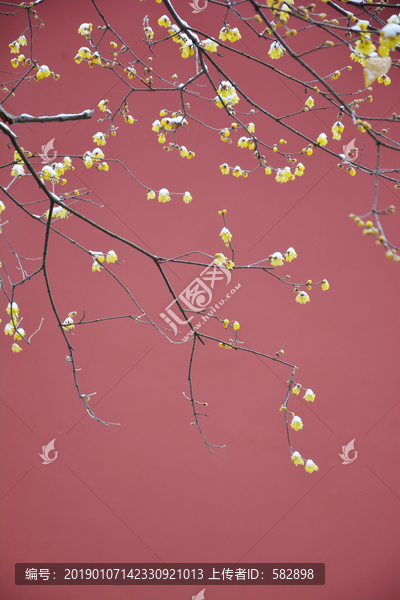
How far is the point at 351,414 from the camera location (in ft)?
6.15

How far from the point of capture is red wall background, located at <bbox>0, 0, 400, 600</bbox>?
6.02ft

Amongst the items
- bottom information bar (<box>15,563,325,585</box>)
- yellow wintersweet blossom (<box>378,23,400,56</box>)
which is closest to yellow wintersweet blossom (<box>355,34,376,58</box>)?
yellow wintersweet blossom (<box>378,23,400,56</box>)

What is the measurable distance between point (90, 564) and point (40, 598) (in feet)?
1.05

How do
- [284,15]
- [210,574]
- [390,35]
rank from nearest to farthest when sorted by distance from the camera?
[390,35], [284,15], [210,574]

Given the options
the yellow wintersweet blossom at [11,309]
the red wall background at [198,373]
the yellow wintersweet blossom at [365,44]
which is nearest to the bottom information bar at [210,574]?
the red wall background at [198,373]

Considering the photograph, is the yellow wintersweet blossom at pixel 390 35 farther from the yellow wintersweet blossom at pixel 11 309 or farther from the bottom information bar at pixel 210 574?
the bottom information bar at pixel 210 574

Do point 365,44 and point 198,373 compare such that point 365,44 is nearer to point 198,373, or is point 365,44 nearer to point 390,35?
point 390,35

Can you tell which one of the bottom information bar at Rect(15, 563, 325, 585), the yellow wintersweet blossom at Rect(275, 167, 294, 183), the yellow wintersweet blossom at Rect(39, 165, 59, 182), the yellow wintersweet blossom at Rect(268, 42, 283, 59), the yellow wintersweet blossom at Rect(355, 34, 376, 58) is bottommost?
the bottom information bar at Rect(15, 563, 325, 585)

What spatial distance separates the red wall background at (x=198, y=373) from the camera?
72.2 inches

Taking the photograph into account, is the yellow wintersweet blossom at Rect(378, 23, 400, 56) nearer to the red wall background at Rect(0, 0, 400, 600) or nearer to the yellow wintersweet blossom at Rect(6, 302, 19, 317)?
the yellow wintersweet blossom at Rect(6, 302, 19, 317)

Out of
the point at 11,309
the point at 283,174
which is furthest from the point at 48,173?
the point at 283,174

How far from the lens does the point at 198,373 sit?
1.87 metres

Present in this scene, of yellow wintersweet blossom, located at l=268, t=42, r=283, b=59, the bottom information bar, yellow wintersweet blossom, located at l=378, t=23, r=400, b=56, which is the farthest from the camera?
the bottom information bar

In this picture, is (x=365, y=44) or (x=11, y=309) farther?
(x=11, y=309)
